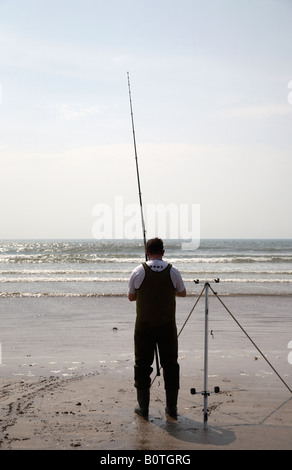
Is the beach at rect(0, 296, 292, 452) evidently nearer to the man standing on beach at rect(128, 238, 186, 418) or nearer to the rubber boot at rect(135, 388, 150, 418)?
the rubber boot at rect(135, 388, 150, 418)

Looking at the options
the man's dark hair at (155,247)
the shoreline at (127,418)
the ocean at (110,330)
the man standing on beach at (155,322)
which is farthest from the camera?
the ocean at (110,330)

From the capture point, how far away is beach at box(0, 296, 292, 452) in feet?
12.6

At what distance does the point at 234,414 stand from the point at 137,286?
4.69 ft

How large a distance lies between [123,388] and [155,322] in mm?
1348

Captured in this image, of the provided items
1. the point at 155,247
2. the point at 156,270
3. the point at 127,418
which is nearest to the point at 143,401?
the point at 127,418

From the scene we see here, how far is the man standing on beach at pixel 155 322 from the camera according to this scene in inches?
171

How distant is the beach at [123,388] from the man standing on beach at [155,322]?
9.3 inches

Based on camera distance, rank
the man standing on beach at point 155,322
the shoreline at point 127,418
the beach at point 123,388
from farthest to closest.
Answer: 1. the man standing on beach at point 155,322
2. the beach at point 123,388
3. the shoreline at point 127,418

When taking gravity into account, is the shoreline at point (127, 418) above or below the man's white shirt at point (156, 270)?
below

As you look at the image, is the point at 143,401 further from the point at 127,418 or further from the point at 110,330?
the point at 110,330

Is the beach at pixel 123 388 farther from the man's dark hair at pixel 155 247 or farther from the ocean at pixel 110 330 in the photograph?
the man's dark hair at pixel 155 247

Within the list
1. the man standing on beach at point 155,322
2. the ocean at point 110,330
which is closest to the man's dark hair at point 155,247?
the man standing on beach at point 155,322
